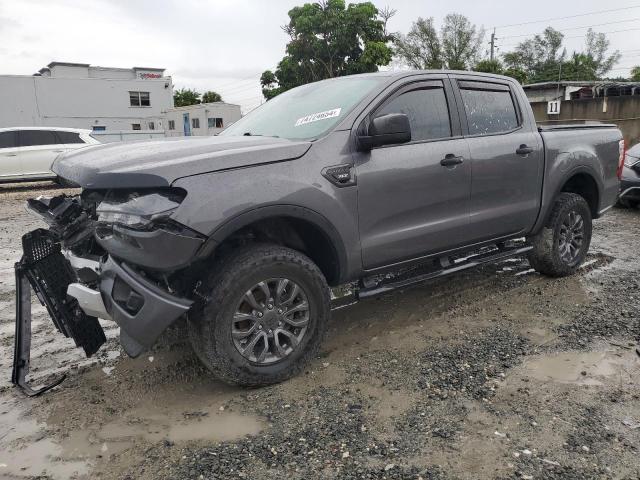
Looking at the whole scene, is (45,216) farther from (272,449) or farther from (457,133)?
(457,133)

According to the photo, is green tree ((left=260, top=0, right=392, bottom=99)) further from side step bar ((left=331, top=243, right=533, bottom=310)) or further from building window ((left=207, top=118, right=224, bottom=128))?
side step bar ((left=331, top=243, right=533, bottom=310))

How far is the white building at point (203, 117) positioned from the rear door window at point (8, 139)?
2249 centimetres

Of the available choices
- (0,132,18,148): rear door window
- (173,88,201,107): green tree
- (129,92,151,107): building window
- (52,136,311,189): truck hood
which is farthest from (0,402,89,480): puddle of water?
(173,88,201,107): green tree

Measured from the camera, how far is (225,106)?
36.8 meters

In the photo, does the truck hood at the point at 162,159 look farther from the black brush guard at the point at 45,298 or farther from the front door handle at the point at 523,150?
the front door handle at the point at 523,150

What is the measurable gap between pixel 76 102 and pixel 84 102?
625 millimetres

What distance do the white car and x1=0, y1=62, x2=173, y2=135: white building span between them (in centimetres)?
3008

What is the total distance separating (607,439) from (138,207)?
103 inches

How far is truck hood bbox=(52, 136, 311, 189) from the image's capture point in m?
2.72

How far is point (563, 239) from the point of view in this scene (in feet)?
16.9

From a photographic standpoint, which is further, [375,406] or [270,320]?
[270,320]

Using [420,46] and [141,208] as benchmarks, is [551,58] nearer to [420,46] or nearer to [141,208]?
[420,46]

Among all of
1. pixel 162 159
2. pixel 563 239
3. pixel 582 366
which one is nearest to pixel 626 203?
pixel 563 239

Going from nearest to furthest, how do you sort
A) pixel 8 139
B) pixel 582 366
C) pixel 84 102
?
1. pixel 582 366
2. pixel 8 139
3. pixel 84 102
